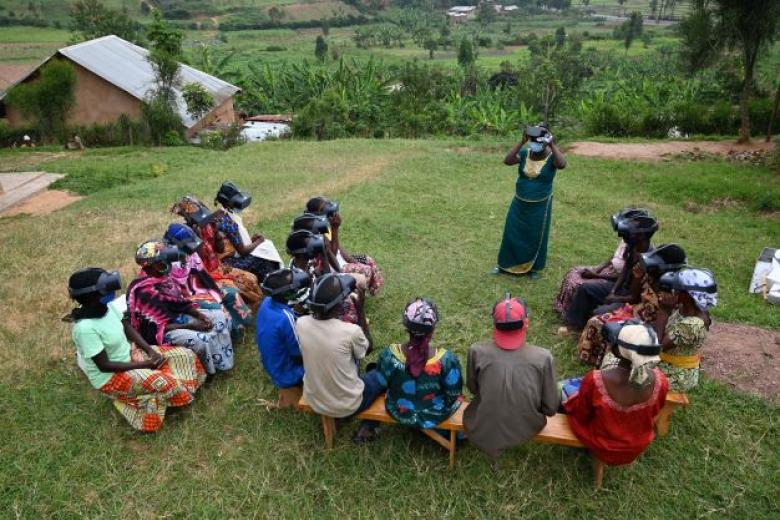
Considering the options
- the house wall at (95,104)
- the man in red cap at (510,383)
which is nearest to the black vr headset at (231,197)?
the man in red cap at (510,383)

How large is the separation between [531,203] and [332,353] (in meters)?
3.38

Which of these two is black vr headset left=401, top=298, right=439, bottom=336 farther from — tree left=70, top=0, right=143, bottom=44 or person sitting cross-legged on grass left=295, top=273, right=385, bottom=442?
tree left=70, top=0, right=143, bottom=44

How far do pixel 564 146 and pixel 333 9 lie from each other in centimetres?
7815

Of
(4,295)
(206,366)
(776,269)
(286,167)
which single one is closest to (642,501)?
(206,366)

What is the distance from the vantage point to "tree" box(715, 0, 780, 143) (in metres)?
11.8

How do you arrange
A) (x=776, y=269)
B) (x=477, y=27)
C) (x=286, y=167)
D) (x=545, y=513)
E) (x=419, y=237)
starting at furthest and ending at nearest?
(x=477, y=27) → (x=286, y=167) → (x=419, y=237) → (x=776, y=269) → (x=545, y=513)

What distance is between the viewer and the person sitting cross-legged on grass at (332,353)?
10.9ft

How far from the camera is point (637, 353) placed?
9.39 ft

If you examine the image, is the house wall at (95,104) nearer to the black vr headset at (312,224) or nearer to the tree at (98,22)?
the tree at (98,22)

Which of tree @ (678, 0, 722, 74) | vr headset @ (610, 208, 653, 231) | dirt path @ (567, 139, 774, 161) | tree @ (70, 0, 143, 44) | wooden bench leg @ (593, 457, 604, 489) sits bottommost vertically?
wooden bench leg @ (593, 457, 604, 489)

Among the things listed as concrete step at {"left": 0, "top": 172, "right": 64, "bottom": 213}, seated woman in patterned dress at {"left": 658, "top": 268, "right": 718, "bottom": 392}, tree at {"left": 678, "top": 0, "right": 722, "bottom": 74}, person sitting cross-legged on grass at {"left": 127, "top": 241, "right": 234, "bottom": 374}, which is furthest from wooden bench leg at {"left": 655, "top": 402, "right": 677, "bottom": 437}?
tree at {"left": 678, "top": 0, "right": 722, "bottom": 74}

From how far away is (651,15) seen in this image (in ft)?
257

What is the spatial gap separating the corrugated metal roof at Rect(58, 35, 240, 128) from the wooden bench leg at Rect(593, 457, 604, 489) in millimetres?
17672

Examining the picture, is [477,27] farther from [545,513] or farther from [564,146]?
[545,513]
